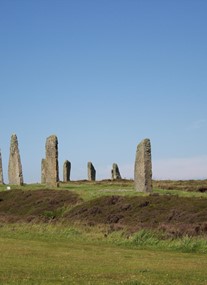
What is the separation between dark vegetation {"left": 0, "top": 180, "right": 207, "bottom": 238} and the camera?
27.8 metres

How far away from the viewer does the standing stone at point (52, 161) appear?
46875 mm

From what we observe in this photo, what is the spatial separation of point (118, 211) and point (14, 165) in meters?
21.6

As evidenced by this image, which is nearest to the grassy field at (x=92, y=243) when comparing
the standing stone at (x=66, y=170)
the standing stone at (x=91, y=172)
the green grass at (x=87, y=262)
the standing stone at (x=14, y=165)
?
the green grass at (x=87, y=262)

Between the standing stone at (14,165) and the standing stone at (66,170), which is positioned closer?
the standing stone at (14,165)

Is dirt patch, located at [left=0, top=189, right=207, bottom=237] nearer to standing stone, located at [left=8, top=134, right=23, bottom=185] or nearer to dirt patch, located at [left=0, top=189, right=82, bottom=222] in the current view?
dirt patch, located at [left=0, top=189, right=82, bottom=222]

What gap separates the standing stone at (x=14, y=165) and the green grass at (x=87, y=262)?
2345 centimetres

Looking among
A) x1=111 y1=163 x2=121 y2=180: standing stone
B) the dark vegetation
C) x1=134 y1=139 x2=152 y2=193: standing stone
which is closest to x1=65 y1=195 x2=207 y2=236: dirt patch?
the dark vegetation

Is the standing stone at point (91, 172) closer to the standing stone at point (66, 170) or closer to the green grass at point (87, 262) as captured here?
the standing stone at point (66, 170)

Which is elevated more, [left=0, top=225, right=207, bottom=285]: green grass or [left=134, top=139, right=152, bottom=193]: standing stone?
[left=134, top=139, right=152, bottom=193]: standing stone

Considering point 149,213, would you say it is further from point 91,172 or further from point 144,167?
point 91,172

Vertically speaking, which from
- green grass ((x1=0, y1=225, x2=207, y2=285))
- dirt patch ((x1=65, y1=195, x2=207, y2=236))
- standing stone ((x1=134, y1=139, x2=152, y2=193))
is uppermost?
standing stone ((x1=134, y1=139, x2=152, y2=193))

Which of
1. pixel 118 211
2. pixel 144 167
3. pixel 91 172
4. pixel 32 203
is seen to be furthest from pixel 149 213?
pixel 91 172

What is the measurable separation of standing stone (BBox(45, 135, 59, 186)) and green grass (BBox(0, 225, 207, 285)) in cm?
1900

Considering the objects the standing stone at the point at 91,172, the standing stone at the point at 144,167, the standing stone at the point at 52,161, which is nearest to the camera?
the standing stone at the point at 144,167
